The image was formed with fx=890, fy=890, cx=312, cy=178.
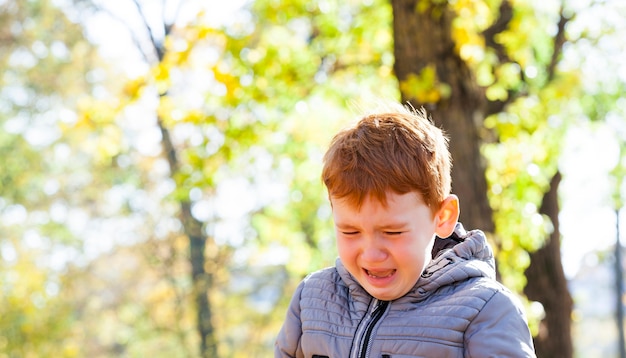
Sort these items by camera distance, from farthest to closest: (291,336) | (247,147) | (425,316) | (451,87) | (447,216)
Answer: (247,147) → (451,87) → (291,336) → (447,216) → (425,316)

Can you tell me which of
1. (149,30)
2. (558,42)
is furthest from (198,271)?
(558,42)

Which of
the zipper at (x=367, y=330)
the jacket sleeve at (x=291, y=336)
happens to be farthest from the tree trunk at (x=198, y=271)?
the zipper at (x=367, y=330)

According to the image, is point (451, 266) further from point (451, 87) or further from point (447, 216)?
point (451, 87)

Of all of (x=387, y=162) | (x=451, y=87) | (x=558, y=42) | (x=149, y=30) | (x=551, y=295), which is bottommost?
(x=551, y=295)

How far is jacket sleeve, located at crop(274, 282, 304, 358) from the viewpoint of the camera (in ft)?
7.34

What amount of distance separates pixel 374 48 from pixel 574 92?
73.3 inches

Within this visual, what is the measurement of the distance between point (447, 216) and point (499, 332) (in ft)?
1.12

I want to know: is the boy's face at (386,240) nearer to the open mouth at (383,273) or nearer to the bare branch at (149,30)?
the open mouth at (383,273)

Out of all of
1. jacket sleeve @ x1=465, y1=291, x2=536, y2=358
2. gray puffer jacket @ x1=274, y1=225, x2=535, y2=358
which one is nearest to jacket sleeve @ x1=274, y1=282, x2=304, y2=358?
gray puffer jacket @ x1=274, y1=225, x2=535, y2=358

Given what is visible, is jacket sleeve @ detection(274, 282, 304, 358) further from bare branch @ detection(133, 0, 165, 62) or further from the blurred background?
bare branch @ detection(133, 0, 165, 62)

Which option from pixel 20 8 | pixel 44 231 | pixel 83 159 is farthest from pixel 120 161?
pixel 20 8

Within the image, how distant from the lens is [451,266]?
206 cm

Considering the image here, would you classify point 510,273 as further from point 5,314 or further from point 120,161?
point 120,161

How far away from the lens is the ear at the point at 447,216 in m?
2.09
